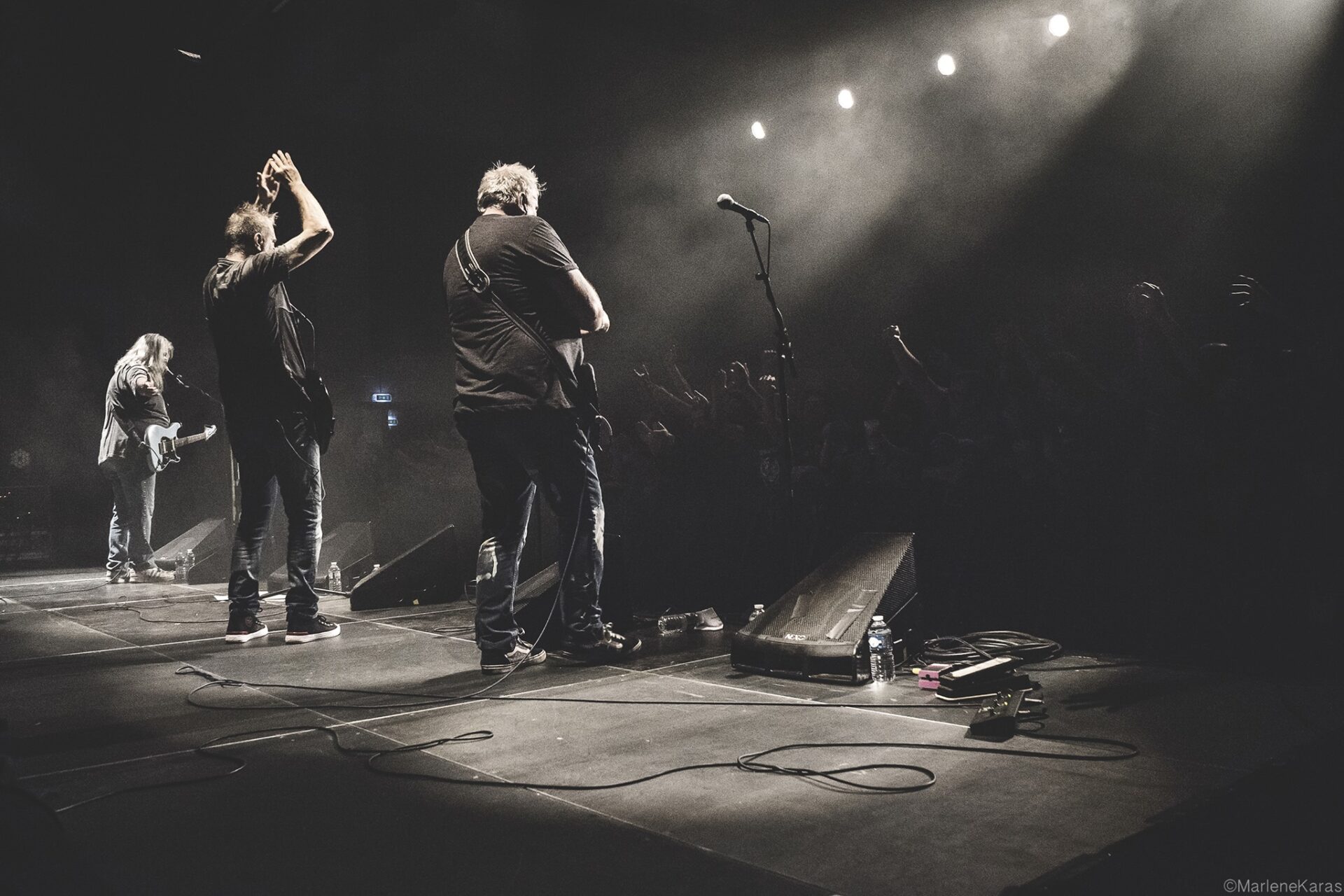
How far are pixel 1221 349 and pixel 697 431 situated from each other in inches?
123

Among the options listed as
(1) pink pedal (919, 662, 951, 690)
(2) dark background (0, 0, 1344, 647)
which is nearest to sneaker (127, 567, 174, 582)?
(2) dark background (0, 0, 1344, 647)

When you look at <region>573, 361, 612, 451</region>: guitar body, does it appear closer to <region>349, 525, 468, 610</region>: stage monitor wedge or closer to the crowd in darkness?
the crowd in darkness

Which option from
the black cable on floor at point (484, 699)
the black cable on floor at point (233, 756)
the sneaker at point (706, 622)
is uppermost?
the sneaker at point (706, 622)

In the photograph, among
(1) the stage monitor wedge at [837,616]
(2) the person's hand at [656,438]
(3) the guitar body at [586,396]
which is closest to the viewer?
(1) the stage monitor wedge at [837,616]

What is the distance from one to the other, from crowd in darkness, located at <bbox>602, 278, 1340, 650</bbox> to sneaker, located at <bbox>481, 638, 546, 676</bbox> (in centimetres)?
116

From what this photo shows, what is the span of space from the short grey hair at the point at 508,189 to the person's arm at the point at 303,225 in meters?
0.79

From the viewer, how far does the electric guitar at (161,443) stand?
7.52 m

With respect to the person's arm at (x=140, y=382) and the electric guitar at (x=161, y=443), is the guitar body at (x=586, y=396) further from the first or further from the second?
the person's arm at (x=140, y=382)

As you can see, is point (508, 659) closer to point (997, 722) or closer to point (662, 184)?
point (997, 722)

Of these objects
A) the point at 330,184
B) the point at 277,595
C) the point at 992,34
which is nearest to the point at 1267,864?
the point at 992,34

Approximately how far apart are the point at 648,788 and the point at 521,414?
1.67 m

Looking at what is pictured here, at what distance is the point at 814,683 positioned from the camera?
288 centimetres

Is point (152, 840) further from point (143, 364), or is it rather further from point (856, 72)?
point (143, 364)

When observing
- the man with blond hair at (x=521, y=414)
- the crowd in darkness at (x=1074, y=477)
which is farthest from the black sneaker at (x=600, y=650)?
the crowd in darkness at (x=1074, y=477)
